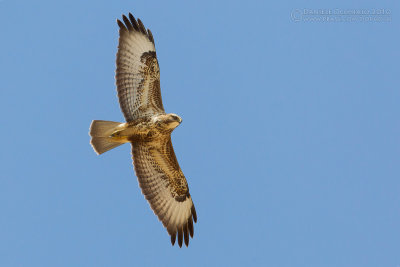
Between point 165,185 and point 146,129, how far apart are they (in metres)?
1.31

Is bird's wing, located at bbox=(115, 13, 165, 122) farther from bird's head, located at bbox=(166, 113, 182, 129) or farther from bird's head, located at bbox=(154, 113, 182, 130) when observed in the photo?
bird's head, located at bbox=(166, 113, 182, 129)

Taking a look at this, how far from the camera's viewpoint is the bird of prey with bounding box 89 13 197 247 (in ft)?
39.5

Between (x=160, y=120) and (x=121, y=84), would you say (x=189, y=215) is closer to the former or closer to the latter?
(x=160, y=120)

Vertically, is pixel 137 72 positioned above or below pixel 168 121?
above

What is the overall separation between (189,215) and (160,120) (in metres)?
2.15

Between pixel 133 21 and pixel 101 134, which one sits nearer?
pixel 101 134

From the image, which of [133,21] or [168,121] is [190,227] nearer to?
[168,121]

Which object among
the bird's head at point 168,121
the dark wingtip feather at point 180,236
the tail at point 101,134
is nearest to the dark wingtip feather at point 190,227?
the dark wingtip feather at point 180,236

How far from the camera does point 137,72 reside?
12297 mm

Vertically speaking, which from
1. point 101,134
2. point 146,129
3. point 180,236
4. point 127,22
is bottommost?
point 180,236

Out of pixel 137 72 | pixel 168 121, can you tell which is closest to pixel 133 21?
pixel 137 72

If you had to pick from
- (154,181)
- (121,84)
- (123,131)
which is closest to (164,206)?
(154,181)

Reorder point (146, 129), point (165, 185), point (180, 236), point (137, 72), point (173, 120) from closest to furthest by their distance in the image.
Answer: point (173, 120) → point (146, 129) → point (137, 72) → point (180, 236) → point (165, 185)

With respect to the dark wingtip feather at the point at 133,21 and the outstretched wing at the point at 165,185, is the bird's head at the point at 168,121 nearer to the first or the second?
the outstretched wing at the point at 165,185
